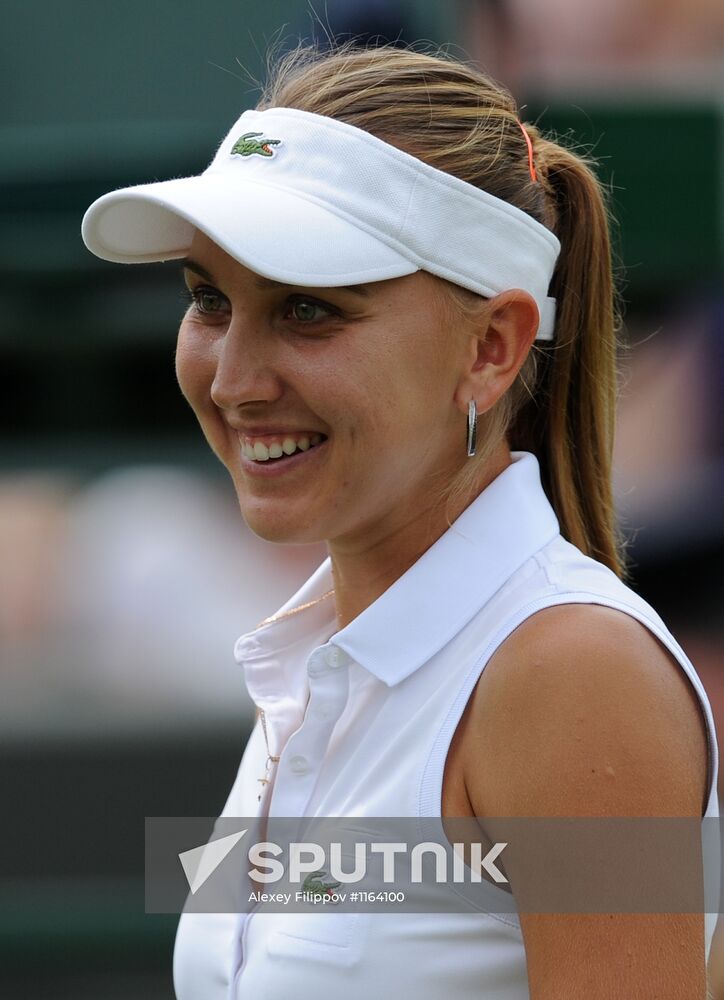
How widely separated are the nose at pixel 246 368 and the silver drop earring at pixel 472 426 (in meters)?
0.21

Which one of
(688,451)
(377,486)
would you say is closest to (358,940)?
(377,486)

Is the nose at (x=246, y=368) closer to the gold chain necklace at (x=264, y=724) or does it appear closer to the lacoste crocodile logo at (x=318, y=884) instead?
the gold chain necklace at (x=264, y=724)


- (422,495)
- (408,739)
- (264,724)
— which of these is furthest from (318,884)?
(422,495)

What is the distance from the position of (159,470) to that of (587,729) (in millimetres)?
3731

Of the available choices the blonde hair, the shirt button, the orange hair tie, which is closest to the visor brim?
the blonde hair

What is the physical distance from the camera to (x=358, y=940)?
1309 mm

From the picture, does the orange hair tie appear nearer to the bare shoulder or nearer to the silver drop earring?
the silver drop earring

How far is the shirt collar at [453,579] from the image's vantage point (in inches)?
55.7

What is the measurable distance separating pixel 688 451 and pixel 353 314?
3392 mm

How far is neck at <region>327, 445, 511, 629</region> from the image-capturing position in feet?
5.03

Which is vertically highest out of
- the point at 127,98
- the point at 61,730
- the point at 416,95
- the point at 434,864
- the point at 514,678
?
the point at 127,98

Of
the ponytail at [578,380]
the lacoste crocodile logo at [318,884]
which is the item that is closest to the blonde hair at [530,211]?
the ponytail at [578,380]

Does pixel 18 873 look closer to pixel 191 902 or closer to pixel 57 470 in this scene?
pixel 57 470

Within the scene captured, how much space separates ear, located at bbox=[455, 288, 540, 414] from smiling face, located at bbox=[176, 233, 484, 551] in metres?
0.02
